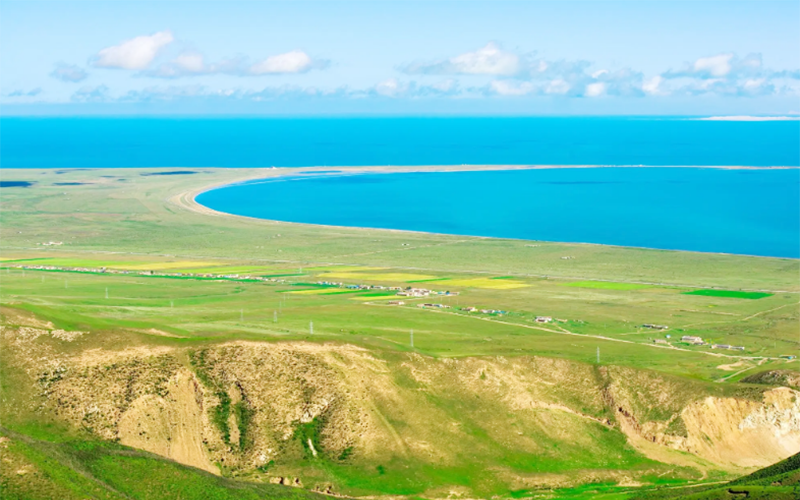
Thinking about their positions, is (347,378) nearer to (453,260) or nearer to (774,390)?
(774,390)

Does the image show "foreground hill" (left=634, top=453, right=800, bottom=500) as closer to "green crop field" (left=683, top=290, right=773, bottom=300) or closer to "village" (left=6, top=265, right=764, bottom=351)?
"village" (left=6, top=265, right=764, bottom=351)

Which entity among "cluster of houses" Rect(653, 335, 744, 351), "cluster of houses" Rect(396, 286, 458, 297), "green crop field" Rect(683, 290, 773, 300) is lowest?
"cluster of houses" Rect(653, 335, 744, 351)

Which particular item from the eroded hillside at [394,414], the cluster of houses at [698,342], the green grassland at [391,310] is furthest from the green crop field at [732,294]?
the eroded hillside at [394,414]

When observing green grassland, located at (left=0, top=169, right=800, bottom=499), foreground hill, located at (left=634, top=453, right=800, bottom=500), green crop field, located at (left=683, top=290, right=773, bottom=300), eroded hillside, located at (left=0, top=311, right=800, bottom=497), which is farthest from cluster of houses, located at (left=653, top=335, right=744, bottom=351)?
foreground hill, located at (left=634, top=453, right=800, bottom=500)

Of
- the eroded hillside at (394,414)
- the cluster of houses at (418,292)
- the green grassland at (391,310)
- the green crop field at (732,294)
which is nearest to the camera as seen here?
the green grassland at (391,310)

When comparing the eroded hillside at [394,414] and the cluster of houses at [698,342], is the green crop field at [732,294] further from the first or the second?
the eroded hillside at [394,414]

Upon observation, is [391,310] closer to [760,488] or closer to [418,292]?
[418,292]
